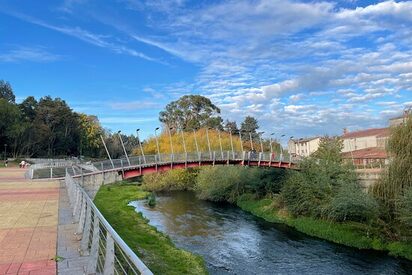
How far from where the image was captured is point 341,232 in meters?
28.5

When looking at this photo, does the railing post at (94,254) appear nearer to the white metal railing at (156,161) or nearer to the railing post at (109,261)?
the railing post at (109,261)

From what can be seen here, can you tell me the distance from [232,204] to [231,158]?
583 centimetres

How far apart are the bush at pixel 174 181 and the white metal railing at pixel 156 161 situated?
18252 millimetres

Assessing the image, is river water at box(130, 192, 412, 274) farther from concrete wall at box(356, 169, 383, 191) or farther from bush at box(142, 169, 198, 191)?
bush at box(142, 169, 198, 191)

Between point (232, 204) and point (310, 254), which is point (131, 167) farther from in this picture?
point (310, 254)

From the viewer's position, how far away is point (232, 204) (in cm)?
4681

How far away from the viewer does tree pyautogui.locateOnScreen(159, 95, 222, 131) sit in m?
106

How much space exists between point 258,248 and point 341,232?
654 centimetres

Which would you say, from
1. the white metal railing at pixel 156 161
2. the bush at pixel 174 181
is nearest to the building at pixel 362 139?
the bush at pixel 174 181

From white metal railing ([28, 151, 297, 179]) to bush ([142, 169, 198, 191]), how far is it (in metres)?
18.3

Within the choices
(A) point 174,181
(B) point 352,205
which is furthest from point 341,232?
(A) point 174,181

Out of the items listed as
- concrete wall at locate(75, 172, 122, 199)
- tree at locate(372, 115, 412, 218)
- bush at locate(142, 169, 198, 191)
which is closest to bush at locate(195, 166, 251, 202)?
bush at locate(142, 169, 198, 191)

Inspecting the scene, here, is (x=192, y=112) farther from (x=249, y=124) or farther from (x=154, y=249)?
(x=154, y=249)

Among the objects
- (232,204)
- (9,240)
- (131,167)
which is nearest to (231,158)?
(232,204)
